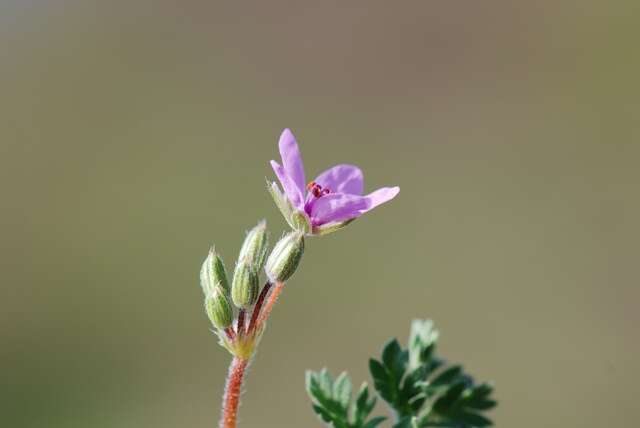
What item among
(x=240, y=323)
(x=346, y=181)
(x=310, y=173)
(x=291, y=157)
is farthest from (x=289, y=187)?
(x=310, y=173)

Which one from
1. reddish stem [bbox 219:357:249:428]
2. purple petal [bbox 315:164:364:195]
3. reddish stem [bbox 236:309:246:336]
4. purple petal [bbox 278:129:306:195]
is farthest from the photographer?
purple petal [bbox 315:164:364:195]

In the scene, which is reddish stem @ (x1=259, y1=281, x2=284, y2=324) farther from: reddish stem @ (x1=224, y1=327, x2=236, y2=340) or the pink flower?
the pink flower

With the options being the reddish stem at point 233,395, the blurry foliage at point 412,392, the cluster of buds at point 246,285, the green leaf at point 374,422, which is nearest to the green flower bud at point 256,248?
the cluster of buds at point 246,285

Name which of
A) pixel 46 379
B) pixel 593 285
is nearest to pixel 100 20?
pixel 46 379

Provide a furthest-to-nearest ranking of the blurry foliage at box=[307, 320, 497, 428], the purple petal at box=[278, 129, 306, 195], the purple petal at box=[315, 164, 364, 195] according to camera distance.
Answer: the purple petal at box=[315, 164, 364, 195] < the blurry foliage at box=[307, 320, 497, 428] < the purple petal at box=[278, 129, 306, 195]

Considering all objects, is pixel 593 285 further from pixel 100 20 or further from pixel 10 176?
pixel 100 20

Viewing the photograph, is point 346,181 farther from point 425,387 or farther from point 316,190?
point 425,387

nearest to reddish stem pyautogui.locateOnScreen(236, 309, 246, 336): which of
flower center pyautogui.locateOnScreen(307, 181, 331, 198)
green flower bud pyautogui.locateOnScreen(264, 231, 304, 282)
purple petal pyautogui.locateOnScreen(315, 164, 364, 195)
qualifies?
green flower bud pyautogui.locateOnScreen(264, 231, 304, 282)

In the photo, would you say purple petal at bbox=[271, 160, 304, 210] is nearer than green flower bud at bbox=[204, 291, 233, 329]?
No
